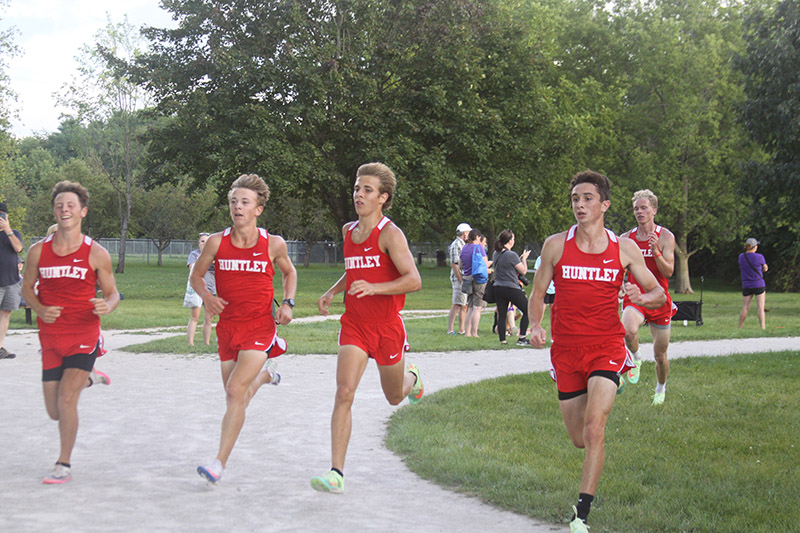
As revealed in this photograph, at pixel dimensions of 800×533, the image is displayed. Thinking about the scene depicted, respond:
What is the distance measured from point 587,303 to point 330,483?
6.68ft

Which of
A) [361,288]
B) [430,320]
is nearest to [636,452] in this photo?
[361,288]

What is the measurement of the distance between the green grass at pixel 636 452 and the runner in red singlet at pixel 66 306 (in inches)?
102

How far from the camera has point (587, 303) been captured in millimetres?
5359

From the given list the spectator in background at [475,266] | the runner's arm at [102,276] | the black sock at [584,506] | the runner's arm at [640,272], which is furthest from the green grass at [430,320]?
the black sock at [584,506]

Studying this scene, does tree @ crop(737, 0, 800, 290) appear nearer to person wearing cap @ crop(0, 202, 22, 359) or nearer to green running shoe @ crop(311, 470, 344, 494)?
person wearing cap @ crop(0, 202, 22, 359)

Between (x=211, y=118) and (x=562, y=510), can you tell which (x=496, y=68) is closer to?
(x=211, y=118)

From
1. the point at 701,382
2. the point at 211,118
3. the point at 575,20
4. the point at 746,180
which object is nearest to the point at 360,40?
the point at 211,118

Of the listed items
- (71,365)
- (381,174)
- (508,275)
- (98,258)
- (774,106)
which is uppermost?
(774,106)

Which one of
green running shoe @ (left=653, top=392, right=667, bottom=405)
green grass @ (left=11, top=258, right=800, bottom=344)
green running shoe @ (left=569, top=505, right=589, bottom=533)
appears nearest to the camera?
green running shoe @ (left=569, top=505, right=589, bottom=533)

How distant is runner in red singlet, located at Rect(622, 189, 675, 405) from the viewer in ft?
29.5

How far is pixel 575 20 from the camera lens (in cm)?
4253

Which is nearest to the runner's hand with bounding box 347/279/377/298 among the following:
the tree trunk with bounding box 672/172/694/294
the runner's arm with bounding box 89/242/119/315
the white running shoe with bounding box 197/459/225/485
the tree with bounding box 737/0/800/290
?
the white running shoe with bounding box 197/459/225/485

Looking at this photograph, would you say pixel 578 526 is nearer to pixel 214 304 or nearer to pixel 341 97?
pixel 214 304

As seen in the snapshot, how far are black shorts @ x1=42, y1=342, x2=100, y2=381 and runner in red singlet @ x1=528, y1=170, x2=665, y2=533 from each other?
10.5ft
